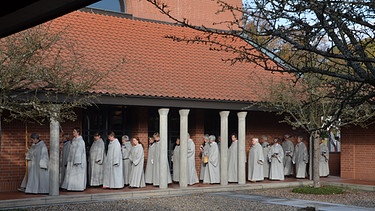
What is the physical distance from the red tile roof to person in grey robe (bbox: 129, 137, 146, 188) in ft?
5.82

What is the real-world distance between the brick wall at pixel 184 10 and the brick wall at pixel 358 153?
666 cm

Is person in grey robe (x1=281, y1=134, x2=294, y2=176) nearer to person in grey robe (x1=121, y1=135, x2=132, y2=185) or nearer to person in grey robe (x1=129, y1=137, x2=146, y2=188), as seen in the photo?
person in grey robe (x1=129, y1=137, x2=146, y2=188)

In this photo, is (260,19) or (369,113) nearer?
(260,19)

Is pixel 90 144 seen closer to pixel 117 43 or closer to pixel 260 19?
pixel 117 43

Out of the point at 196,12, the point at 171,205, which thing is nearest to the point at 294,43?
the point at 171,205

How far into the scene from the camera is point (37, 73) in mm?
12086

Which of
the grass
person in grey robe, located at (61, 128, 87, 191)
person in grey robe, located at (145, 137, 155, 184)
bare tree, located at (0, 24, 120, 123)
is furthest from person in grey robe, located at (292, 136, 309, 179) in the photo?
bare tree, located at (0, 24, 120, 123)

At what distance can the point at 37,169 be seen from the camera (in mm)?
15742

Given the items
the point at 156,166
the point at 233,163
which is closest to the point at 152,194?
the point at 156,166

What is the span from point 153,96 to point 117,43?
342 cm

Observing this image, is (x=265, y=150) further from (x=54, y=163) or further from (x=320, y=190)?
(x=54, y=163)

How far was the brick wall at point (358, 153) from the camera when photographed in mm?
22062

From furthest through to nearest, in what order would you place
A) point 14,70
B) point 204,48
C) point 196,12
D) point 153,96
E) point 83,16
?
1. point 196,12
2. point 204,48
3. point 83,16
4. point 153,96
5. point 14,70

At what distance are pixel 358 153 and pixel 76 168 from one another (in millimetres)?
11026
